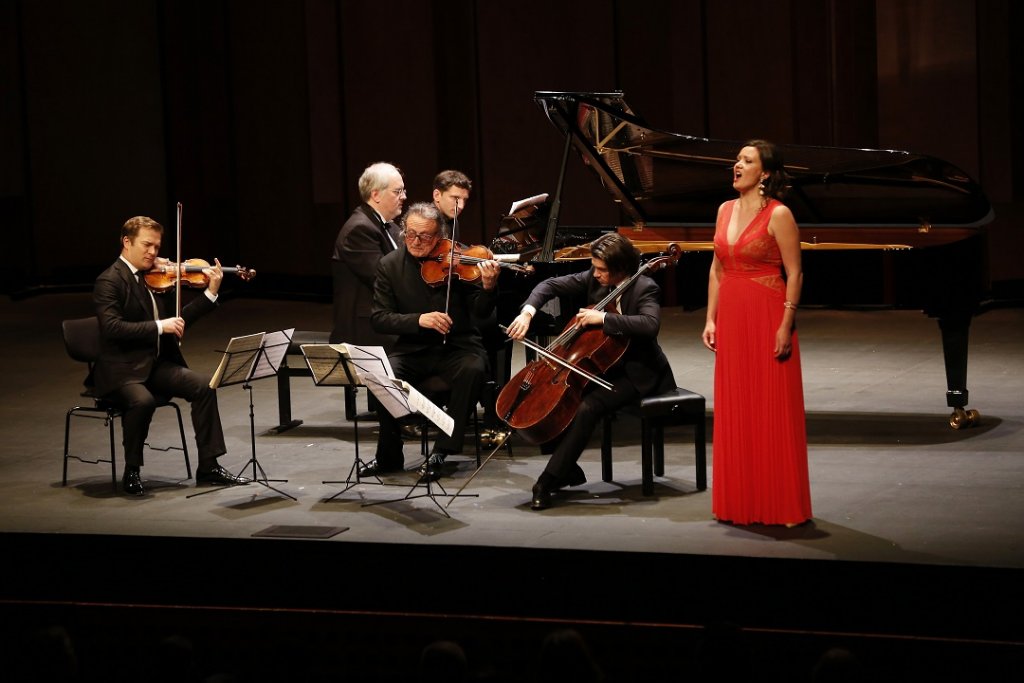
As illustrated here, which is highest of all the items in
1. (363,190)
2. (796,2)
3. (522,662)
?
(796,2)

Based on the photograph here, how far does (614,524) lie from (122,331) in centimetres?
221

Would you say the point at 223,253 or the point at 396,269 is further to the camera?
the point at 223,253

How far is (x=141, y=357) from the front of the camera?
5.69 m

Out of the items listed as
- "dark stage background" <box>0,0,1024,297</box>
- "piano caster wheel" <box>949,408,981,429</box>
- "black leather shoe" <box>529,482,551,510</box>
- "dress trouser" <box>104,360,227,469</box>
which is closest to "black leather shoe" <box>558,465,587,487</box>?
"black leather shoe" <box>529,482,551,510</box>

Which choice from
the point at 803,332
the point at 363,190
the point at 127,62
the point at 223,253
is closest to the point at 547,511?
the point at 363,190

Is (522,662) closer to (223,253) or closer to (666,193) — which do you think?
(666,193)

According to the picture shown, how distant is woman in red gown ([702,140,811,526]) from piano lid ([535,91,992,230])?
1.65 meters

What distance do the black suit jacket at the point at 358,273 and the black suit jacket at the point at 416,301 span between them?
63 cm

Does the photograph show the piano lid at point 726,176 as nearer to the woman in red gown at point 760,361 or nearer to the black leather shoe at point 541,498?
the woman in red gown at point 760,361

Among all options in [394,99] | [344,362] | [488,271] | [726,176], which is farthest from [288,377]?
[394,99]

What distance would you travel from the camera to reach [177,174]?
39.9 ft

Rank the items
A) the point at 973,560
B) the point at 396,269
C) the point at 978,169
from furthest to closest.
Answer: the point at 978,169 < the point at 396,269 < the point at 973,560

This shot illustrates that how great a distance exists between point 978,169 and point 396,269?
556 centimetres

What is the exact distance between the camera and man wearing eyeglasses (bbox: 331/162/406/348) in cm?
673
